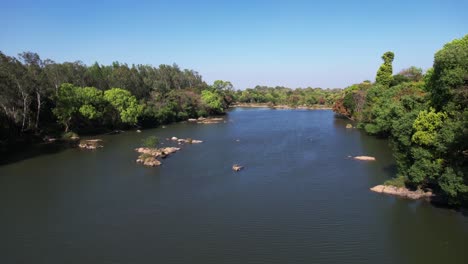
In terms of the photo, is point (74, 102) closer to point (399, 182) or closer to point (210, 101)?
point (210, 101)

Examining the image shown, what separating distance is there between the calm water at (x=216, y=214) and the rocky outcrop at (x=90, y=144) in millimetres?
5755

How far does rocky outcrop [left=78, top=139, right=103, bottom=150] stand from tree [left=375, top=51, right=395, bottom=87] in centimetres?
4910

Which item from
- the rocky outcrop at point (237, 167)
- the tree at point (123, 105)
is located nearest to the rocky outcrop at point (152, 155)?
the rocky outcrop at point (237, 167)

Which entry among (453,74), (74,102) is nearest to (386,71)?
(453,74)

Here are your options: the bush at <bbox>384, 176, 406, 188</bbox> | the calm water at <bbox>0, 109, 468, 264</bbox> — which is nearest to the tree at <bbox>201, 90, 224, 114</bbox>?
the calm water at <bbox>0, 109, 468, 264</bbox>

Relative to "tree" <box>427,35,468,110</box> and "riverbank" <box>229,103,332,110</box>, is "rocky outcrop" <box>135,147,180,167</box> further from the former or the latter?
"riverbank" <box>229,103,332,110</box>

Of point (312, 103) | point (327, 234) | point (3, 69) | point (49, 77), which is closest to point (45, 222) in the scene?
point (327, 234)

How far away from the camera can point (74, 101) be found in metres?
52.2

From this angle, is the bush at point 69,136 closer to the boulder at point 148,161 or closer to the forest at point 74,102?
the forest at point 74,102

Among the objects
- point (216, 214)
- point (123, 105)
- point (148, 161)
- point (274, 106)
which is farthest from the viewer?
point (274, 106)

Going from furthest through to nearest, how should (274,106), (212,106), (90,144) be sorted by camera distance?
(274,106) < (212,106) < (90,144)

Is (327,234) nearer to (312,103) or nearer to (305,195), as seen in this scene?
(305,195)

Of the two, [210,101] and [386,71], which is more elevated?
[386,71]

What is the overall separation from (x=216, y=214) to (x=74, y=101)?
37139mm
